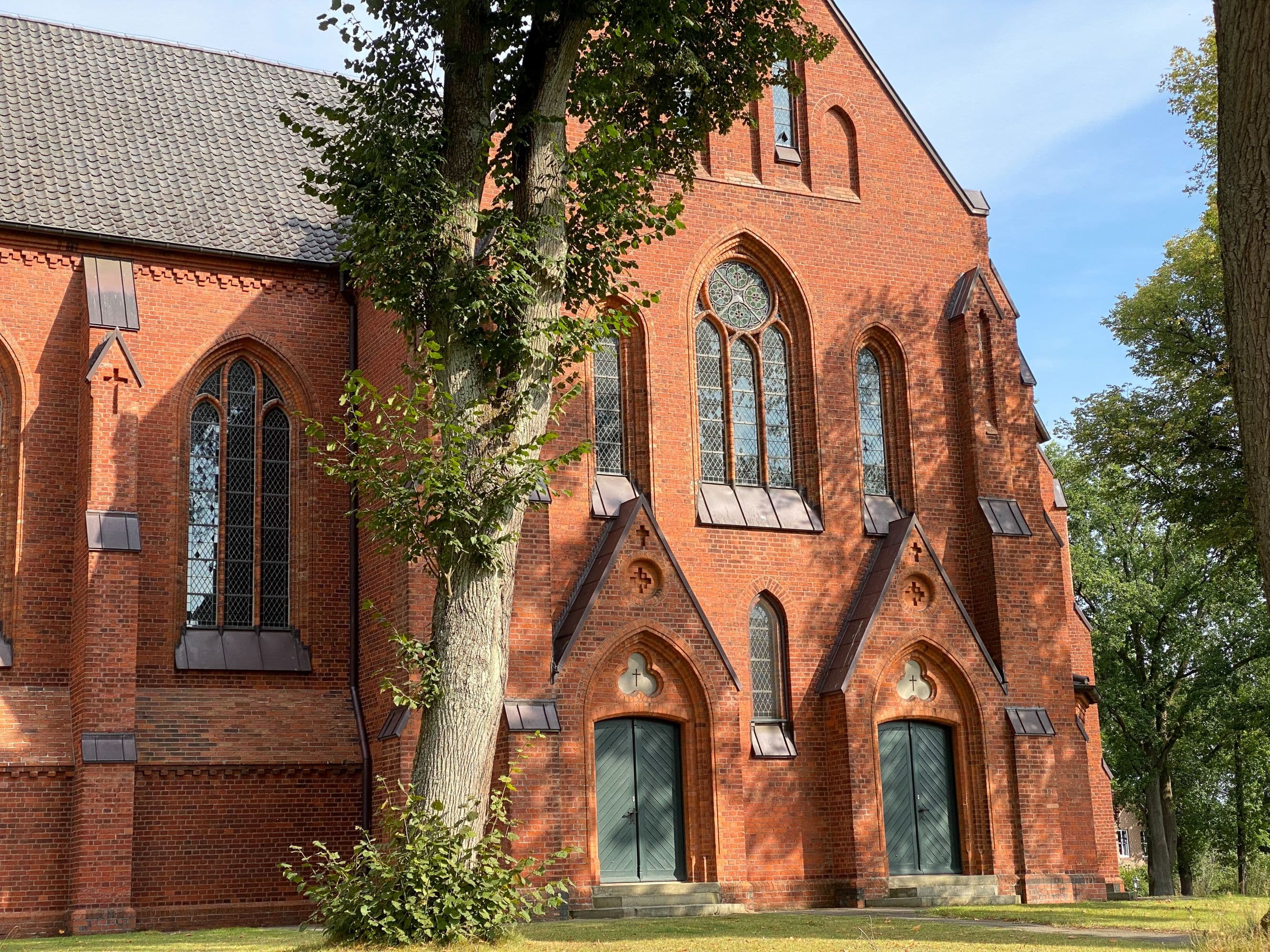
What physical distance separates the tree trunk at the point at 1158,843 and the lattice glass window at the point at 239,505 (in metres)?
25.1

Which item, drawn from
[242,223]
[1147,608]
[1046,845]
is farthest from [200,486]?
[1147,608]

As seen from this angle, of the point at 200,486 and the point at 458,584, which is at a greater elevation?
the point at 200,486

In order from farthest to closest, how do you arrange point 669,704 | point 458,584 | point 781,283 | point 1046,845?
1. point 781,283
2. point 1046,845
3. point 669,704
4. point 458,584

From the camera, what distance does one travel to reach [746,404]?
20281 mm

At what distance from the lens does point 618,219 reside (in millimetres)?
12805

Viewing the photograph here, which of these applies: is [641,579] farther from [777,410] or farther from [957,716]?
[957,716]

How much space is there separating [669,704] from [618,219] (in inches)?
302

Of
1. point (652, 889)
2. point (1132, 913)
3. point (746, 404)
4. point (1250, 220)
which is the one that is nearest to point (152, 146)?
point (746, 404)

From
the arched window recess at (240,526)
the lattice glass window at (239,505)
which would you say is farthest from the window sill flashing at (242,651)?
the lattice glass window at (239,505)

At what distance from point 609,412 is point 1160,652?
24.4 m

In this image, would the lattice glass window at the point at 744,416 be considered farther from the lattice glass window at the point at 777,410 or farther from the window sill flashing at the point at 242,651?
the window sill flashing at the point at 242,651

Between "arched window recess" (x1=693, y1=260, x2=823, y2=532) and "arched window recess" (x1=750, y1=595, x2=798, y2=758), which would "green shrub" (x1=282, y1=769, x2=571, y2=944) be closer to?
"arched window recess" (x1=750, y1=595, x2=798, y2=758)

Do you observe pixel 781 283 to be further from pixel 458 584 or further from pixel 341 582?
pixel 458 584

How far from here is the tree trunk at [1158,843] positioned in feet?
115
